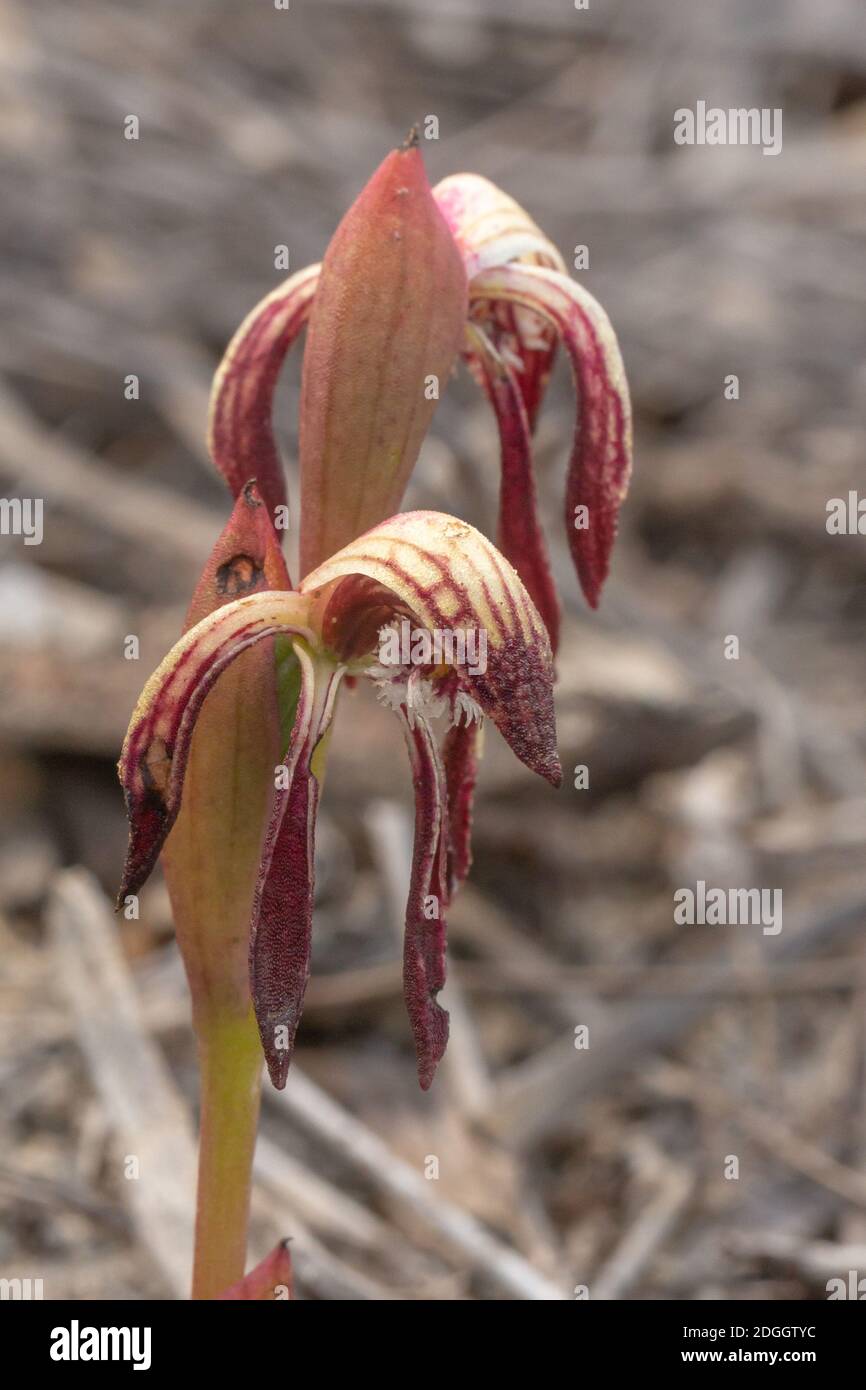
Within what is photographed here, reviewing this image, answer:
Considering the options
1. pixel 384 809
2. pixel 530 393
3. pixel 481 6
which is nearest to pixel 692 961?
pixel 384 809

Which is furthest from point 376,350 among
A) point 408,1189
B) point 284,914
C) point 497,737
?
point 497,737

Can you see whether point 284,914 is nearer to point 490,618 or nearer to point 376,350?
point 490,618

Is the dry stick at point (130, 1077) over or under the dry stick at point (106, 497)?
under

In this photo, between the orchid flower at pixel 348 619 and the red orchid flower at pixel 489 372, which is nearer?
the orchid flower at pixel 348 619

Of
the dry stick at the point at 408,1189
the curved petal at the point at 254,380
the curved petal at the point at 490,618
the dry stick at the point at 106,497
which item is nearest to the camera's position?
the curved petal at the point at 490,618

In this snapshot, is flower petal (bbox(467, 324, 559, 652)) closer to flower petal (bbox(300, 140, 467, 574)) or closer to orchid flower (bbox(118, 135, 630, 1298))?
orchid flower (bbox(118, 135, 630, 1298))

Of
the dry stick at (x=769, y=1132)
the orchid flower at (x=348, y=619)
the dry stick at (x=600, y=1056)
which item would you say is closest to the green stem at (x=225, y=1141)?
the orchid flower at (x=348, y=619)

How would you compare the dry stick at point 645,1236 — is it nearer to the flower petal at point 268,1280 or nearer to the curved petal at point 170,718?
the flower petal at point 268,1280
